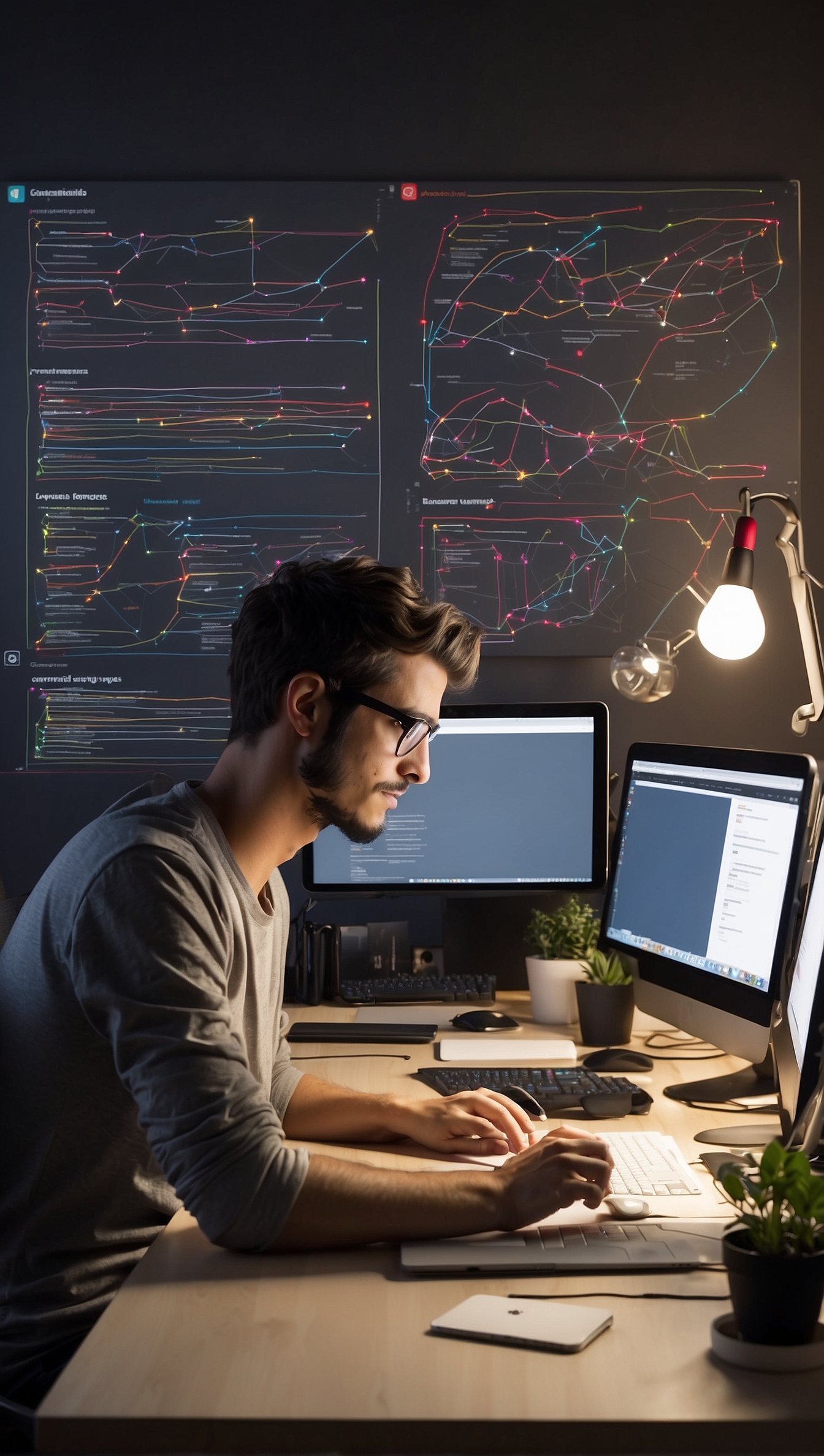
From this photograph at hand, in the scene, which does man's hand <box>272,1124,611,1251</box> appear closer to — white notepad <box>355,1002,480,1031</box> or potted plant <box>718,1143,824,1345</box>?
potted plant <box>718,1143,824,1345</box>

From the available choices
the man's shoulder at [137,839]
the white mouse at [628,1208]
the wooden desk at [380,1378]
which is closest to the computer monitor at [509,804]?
the man's shoulder at [137,839]

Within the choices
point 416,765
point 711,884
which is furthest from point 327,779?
point 711,884

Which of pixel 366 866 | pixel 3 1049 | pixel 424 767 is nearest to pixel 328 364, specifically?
pixel 366 866

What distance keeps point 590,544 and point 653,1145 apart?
1.71 meters

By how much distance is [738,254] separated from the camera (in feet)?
9.02

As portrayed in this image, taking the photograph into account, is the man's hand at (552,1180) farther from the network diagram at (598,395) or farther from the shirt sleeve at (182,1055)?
the network diagram at (598,395)

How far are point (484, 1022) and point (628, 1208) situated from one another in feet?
2.83

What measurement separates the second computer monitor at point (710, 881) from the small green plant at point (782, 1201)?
0.61 m

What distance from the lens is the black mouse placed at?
5.55 ft

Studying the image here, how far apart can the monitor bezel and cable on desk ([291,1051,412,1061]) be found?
1.29 feet

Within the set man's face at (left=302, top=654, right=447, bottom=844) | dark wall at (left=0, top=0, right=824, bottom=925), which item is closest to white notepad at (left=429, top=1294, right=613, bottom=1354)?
man's face at (left=302, top=654, right=447, bottom=844)

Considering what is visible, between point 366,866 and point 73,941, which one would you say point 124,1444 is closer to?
point 73,941

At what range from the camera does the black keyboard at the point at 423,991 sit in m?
2.17

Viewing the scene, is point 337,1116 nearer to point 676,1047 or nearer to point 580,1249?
point 580,1249
